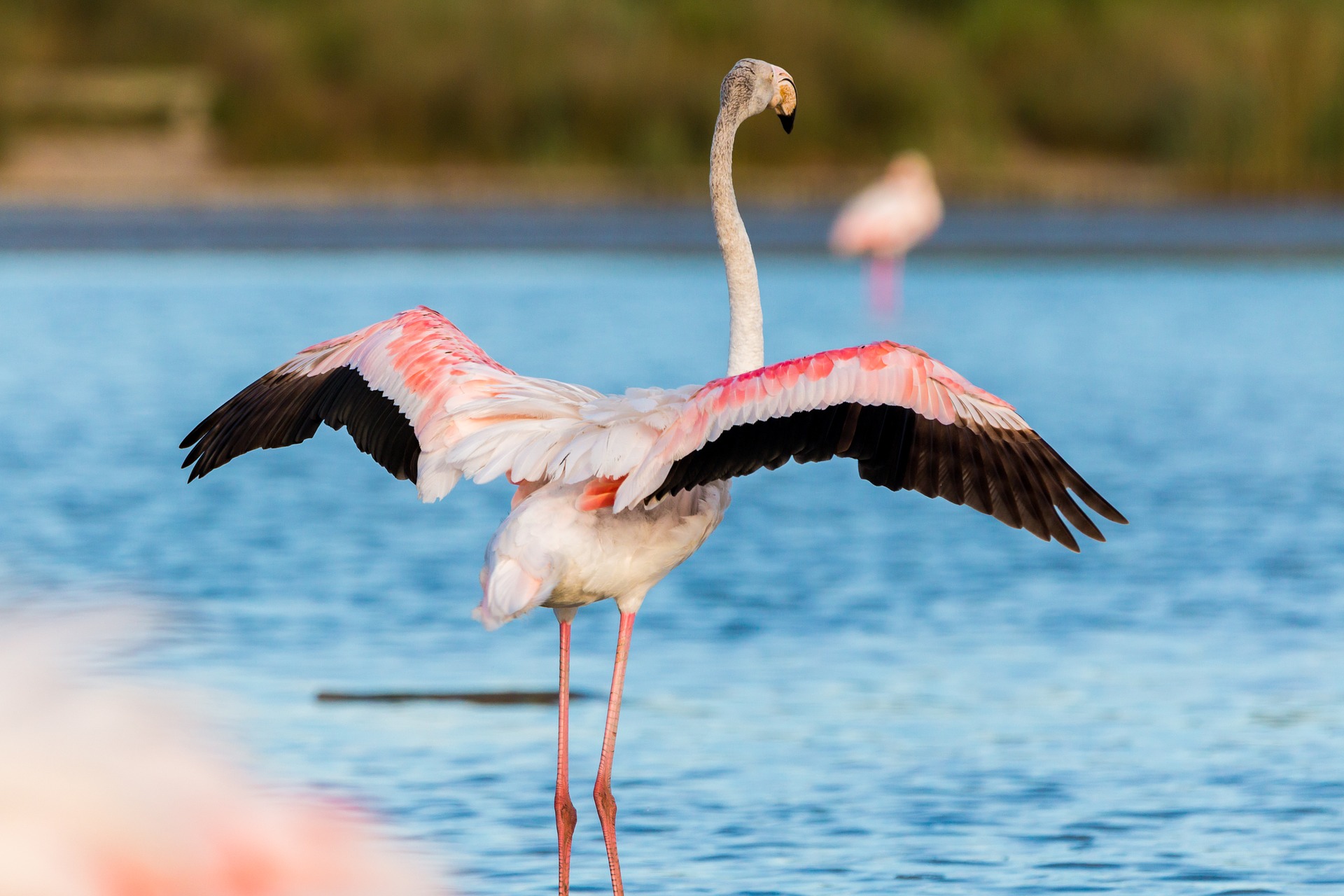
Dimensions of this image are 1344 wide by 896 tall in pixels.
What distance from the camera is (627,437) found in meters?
5.42

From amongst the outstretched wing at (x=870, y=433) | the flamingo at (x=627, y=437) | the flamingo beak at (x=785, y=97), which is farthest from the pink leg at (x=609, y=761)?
the flamingo beak at (x=785, y=97)

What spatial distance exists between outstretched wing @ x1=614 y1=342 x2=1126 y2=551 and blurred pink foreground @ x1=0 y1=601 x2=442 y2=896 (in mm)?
1187

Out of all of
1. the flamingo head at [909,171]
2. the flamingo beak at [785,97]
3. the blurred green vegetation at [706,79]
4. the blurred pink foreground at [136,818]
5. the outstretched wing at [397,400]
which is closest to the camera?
the blurred pink foreground at [136,818]

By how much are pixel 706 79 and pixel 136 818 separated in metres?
28.7

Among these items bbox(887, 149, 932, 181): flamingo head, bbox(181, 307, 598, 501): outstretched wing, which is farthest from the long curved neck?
bbox(887, 149, 932, 181): flamingo head

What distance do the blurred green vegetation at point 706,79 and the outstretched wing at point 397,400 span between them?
25825mm

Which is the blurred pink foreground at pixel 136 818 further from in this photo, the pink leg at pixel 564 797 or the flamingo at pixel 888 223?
the flamingo at pixel 888 223

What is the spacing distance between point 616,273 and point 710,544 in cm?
1474

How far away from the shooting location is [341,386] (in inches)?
245

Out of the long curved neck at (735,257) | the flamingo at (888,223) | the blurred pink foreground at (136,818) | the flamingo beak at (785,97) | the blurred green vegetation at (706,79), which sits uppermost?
the blurred green vegetation at (706,79)

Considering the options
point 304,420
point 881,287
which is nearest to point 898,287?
point 881,287

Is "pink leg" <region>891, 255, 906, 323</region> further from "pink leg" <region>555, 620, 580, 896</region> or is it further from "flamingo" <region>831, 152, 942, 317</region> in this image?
"pink leg" <region>555, 620, 580, 896</region>

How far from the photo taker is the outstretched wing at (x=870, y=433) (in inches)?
205

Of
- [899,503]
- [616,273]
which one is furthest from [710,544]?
[616,273]
